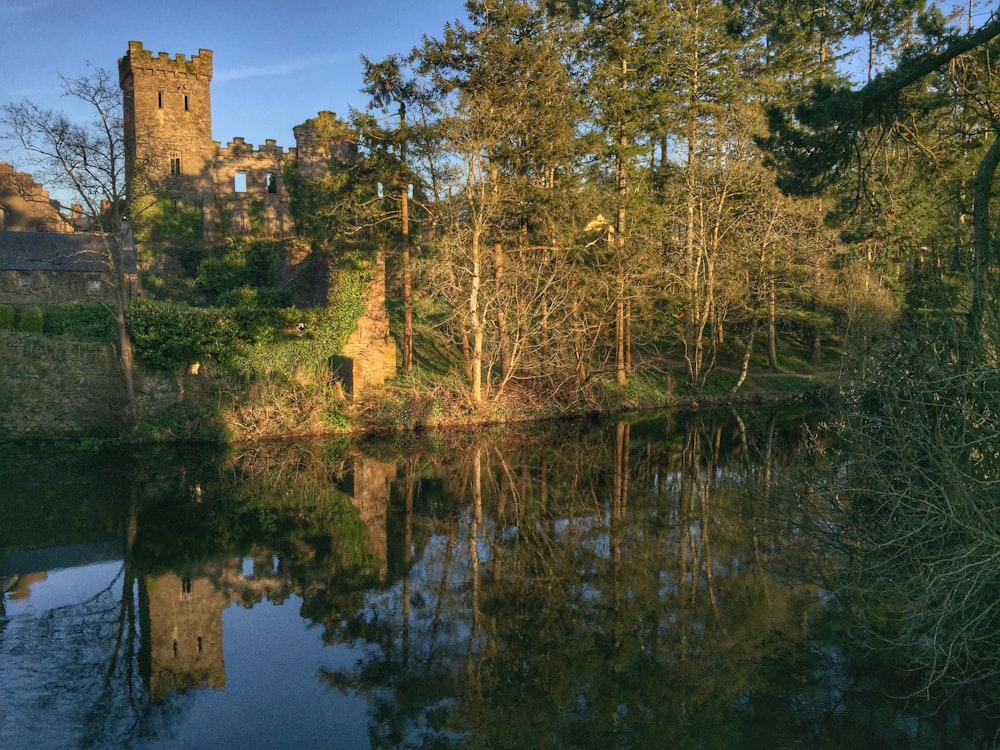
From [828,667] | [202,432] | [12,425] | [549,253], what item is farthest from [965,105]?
[12,425]

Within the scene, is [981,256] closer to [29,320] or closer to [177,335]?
[177,335]

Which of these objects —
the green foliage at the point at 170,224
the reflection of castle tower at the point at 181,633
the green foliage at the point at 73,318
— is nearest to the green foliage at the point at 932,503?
the reflection of castle tower at the point at 181,633

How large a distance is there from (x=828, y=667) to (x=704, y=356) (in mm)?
22784

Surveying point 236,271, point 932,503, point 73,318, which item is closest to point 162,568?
point 932,503

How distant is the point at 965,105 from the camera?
30.4 feet

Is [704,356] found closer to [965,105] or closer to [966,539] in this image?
[965,105]

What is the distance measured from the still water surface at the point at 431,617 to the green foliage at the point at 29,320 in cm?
581

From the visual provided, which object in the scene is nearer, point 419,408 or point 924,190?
point 924,190

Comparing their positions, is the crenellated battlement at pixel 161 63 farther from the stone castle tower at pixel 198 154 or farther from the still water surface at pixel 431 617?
the still water surface at pixel 431 617

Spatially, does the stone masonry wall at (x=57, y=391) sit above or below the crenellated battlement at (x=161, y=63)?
below

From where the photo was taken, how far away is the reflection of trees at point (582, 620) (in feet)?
20.5

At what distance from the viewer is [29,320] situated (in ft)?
61.6

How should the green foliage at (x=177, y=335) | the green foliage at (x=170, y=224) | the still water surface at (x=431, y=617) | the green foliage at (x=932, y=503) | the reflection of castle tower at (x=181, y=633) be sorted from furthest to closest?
the green foliage at (x=170, y=224), the green foliage at (x=177, y=335), the reflection of castle tower at (x=181, y=633), the still water surface at (x=431, y=617), the green foliage at (x=932, y=503)

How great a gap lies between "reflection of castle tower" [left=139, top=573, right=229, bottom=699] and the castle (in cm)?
3436
